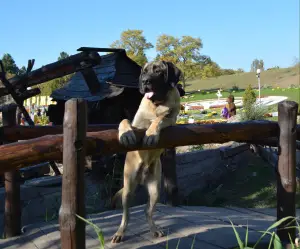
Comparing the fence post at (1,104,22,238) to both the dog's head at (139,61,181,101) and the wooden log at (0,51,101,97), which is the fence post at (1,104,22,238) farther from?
the wooden log at (0,51,101,97)

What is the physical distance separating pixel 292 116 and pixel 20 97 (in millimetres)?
4144

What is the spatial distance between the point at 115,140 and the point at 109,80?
3.78 meters

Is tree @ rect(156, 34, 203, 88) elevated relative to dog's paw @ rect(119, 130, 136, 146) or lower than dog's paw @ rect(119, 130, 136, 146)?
elevated

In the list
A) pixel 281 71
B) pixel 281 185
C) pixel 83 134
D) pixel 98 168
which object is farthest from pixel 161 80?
pixel 281 71

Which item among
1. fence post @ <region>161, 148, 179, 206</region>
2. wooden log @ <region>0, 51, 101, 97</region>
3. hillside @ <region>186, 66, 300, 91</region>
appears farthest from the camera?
hillside @ <region>186, 66, 300, 91</region>

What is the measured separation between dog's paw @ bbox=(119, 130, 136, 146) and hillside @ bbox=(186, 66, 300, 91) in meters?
41.6

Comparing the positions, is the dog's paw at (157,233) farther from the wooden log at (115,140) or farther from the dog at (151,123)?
the wooden log at (115,140)

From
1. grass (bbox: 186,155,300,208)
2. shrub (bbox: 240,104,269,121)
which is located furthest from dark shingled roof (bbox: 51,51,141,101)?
shrub (bbox: 240,104,269,121)

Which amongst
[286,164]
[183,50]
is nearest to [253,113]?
[286,164]

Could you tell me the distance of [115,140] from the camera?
8.64ft

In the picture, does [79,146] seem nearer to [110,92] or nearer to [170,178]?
[170,178]

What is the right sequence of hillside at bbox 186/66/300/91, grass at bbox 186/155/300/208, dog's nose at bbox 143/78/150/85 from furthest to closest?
hillside at bbox 186/66/300/91, grass at bbox 186/155/300/208, dog's nose at bbox 143/78/150/85

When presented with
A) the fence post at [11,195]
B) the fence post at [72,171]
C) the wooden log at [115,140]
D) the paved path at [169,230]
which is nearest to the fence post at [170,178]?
the paved path at [169,230]

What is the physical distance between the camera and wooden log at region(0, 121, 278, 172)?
7.37 ft
